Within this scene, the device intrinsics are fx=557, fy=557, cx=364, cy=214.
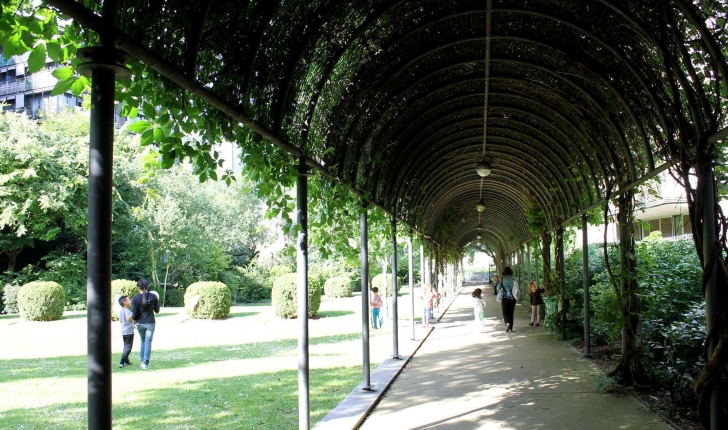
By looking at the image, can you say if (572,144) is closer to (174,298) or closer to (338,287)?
(338,287)

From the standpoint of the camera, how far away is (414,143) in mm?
9484

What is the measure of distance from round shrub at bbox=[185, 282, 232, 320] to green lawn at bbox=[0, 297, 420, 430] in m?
3.81

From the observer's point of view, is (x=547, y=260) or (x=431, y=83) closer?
(x=431, y=83)

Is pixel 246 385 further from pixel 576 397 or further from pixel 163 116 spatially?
pixel 163 116

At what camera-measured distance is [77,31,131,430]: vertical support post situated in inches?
78.0

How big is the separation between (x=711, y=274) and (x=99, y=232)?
4.33 m

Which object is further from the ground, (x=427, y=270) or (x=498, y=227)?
(x=498, y=227)

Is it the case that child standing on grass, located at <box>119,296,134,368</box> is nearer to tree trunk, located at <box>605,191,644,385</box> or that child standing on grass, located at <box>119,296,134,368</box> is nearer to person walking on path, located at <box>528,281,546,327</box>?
tree trunk, located at <box>605,191,644,385</box>

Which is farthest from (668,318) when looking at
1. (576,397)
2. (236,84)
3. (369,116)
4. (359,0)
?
(236,84)

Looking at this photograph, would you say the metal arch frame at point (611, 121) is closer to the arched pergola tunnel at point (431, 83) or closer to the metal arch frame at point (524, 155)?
the arched pergola tunnel at point (431, 83)

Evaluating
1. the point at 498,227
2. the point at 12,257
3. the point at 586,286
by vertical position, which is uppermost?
the point at 498,227

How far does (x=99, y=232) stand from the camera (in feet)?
6.59

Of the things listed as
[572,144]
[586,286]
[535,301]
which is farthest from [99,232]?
[535,301]

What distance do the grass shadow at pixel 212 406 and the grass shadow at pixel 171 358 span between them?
2.44 metres
